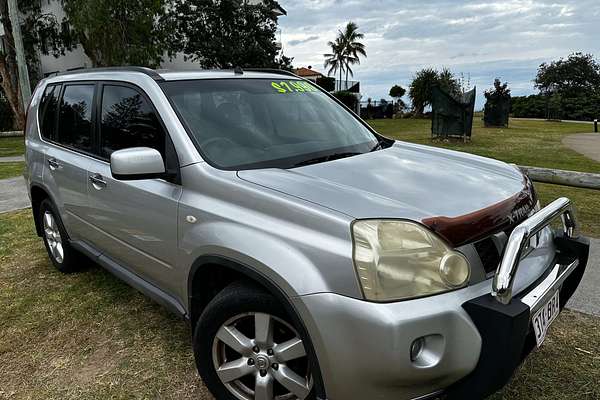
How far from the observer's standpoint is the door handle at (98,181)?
3127 millimetres

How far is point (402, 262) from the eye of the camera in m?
1.79

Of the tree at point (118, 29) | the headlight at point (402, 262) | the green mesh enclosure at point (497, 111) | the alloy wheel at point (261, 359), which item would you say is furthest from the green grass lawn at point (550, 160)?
the tree at point (118, 29)

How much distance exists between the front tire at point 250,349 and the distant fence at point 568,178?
407cm

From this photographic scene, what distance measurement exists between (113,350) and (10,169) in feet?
33.9

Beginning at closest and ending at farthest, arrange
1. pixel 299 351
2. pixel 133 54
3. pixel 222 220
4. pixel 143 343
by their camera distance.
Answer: pixel 299 351 → pixel 222 220 → pixel 143 343 → pixel 133 54

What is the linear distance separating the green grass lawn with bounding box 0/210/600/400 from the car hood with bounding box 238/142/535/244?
1.03 m

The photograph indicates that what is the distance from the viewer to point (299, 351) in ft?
6.57

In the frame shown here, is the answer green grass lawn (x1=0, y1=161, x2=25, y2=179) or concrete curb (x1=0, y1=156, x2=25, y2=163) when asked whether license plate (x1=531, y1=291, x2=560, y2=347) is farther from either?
concrete curb (x1=0, y1=156, x2=25, y2=163)

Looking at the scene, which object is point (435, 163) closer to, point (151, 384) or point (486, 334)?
point (486, 334)

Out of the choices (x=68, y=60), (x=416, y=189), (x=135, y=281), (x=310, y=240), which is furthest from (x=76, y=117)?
(x=68, y=60)

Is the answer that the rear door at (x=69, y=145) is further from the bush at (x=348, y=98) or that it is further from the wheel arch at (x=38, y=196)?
the bush at (x=348, y=98)

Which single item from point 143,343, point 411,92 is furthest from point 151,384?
point 411,92

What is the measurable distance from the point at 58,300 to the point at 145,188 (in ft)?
5.92

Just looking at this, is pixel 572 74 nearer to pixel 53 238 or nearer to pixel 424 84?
pixel 424 84
